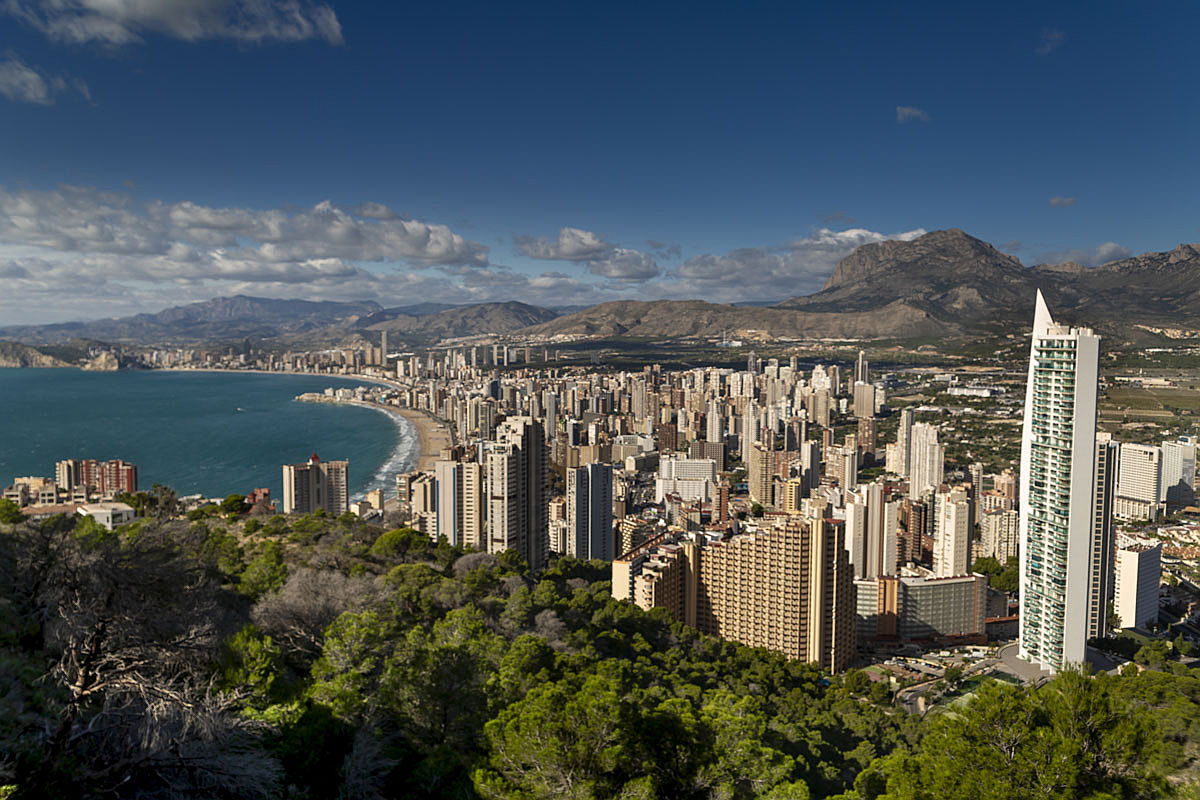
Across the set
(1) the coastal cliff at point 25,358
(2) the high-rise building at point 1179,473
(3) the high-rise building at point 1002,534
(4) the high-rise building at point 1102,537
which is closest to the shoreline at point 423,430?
(3) the high-rise building at point 1002,534

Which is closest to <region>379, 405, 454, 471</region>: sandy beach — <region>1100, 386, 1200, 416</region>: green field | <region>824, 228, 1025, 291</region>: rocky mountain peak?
<region>1100, 386, 1200, 416</region>: green field

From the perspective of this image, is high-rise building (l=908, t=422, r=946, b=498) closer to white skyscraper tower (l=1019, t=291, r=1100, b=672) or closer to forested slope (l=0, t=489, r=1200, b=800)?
white skyscraper tower (l=1019, t=291, r=1100, b=672)

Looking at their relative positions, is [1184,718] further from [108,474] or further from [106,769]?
[108,474]

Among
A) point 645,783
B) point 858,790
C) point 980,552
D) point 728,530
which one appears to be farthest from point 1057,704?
point 980,552

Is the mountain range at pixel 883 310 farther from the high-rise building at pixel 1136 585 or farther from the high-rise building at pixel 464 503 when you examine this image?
the high-rise building at pixel 464 503

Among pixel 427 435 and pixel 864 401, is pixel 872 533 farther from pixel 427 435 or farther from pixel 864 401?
pixel 427 435

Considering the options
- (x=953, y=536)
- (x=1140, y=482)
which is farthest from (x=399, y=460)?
(x=1140, y=482)
